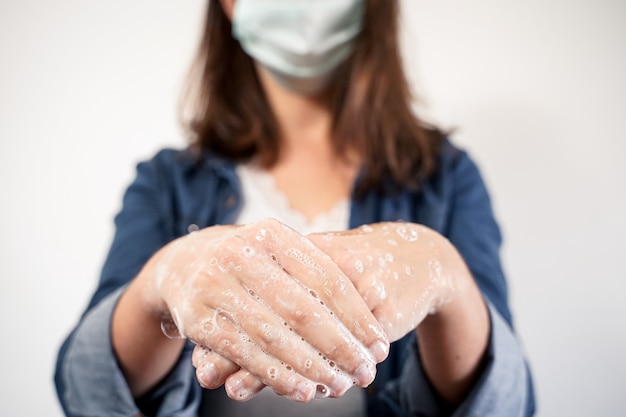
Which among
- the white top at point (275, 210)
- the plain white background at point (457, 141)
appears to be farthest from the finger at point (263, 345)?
the plain white background at point (457, 141)

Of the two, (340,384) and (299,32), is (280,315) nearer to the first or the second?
(340,384)

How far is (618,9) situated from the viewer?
781 millimetres

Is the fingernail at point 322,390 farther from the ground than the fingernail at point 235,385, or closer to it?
closer to it

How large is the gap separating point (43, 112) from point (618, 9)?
1.17 metres

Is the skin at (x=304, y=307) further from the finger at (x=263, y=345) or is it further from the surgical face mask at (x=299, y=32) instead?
the surgical face mask at (x=299, y=32)

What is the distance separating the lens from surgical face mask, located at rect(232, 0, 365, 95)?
0.60m

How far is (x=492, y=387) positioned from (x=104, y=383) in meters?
0.37

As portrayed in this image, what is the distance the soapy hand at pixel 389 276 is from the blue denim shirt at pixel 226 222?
11cm

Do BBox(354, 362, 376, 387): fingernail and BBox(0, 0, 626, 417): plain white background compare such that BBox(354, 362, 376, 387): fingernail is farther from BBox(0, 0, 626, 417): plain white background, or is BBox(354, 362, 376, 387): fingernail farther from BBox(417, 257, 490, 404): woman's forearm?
BBox(0, 0, 626, 417): plain white background

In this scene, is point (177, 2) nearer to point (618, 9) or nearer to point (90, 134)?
point (90, 134)

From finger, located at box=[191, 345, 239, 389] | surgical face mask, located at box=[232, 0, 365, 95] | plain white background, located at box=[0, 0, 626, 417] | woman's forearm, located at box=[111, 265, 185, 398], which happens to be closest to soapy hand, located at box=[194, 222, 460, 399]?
finger, located at box=[191, 345, 239, 389]

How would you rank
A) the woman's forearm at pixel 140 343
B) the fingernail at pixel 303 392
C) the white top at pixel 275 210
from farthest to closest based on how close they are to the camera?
the white top at pixel 275 210
the woman's forearm at pixel 140 343
the fingernail at pixel 303 392

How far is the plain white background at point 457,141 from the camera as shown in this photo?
795 millimetres

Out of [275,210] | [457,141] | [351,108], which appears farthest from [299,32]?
[457,141]
